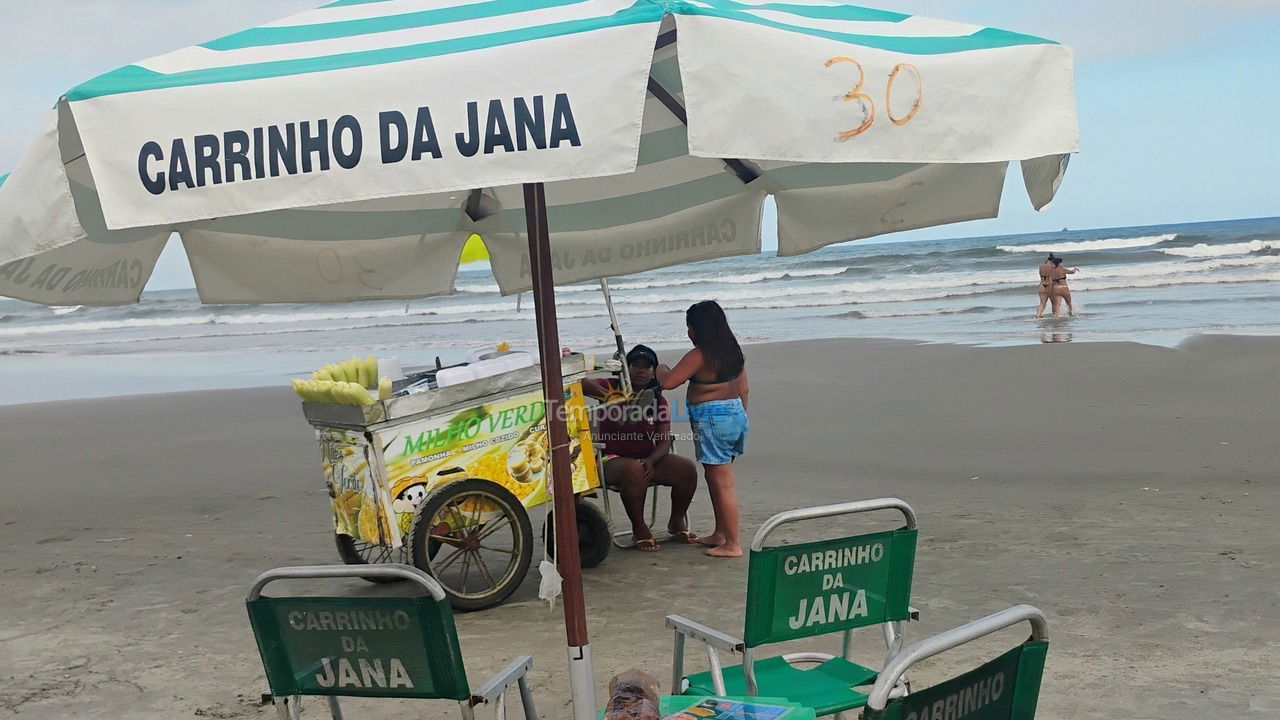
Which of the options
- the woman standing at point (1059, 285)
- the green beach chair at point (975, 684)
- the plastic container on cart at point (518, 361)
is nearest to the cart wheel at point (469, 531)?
the plastic container on cart at point (518, 361)

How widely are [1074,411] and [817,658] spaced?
8.12 meters

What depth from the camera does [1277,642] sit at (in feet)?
15.4

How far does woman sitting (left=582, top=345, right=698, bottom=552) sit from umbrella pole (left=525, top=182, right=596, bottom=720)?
9.99 feet

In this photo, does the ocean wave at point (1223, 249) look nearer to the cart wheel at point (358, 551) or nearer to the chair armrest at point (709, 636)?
the cart wheel at point (358, 551)

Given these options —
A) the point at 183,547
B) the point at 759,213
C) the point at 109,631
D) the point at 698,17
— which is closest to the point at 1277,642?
the point at 759,213

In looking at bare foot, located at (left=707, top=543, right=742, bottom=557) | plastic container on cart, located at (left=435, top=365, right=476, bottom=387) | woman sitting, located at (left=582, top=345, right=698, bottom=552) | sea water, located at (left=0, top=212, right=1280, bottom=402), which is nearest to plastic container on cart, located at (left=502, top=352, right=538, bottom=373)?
plastic container on cart, located at (left=435, top=365, right=476, bottom=387)

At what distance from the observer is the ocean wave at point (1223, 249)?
121 feet

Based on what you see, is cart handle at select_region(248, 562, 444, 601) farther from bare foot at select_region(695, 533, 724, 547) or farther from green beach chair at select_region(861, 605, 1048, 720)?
bare foot at select_region(695, 533, 724, 547)

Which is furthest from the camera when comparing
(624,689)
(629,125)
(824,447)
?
(824,447)

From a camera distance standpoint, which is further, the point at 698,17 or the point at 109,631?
the point at 109,631

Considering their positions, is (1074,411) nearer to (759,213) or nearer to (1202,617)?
(1202,617)

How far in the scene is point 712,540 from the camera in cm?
676

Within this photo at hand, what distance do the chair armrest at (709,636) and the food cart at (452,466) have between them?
1.99 meters

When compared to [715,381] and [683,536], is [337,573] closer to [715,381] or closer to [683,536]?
[715,381]
